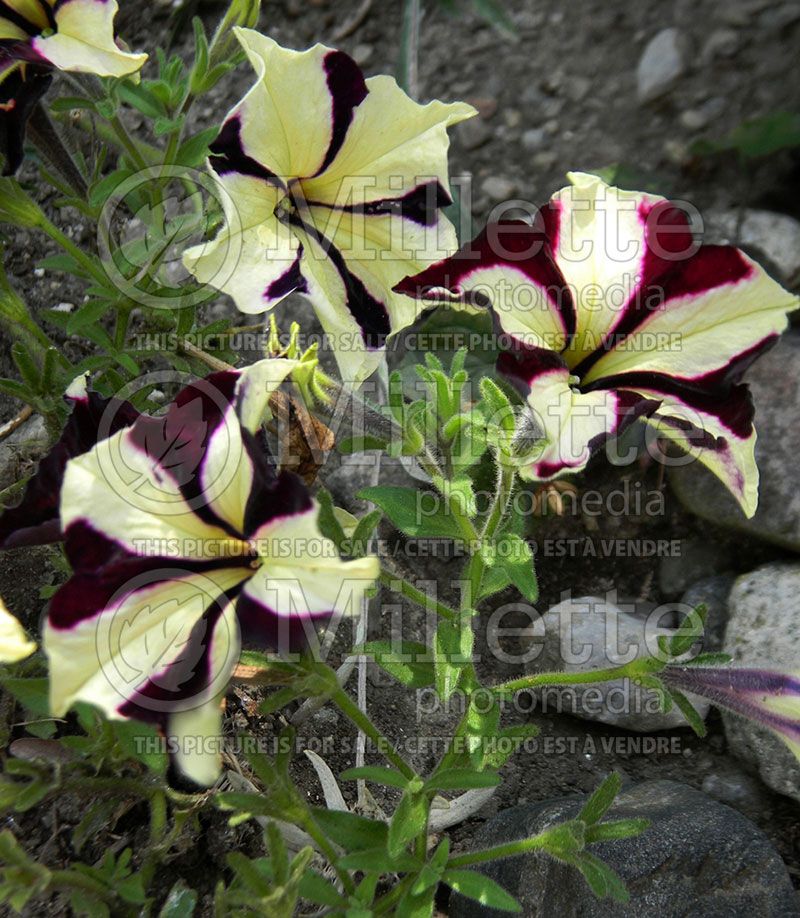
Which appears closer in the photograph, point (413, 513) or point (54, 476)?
point (54, 476)

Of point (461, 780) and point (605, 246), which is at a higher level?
point (605, 246)

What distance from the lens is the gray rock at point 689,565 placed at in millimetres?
2643

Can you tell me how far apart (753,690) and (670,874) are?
48 centimetres

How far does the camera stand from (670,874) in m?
1.91

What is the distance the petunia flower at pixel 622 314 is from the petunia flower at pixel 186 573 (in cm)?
38

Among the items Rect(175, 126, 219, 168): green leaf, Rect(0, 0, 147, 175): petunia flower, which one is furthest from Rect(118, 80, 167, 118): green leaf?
Rect(0, 0, 147, 175): petunia flower

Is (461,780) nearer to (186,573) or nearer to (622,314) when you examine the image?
(186,573)

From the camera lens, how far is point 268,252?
5.60 feet

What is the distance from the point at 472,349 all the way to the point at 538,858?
139 centimetres

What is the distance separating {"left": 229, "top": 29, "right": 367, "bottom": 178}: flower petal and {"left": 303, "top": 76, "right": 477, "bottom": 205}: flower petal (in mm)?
33

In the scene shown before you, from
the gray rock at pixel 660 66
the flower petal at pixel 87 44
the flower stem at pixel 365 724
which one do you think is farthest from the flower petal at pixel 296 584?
the gray rock at pixel 660 66

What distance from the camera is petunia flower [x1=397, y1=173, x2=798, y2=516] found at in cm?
151

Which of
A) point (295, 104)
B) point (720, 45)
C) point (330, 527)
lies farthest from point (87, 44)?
point (720, 45)

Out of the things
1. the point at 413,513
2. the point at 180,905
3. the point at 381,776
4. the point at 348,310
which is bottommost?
the point at 180,905
